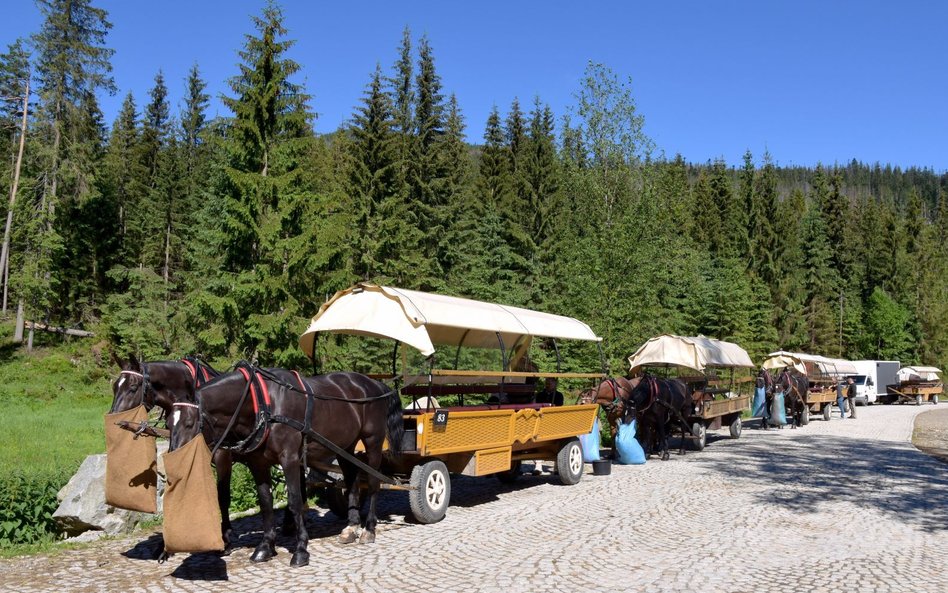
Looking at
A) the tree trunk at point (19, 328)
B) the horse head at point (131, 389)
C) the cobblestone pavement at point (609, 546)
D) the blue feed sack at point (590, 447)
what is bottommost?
the cobblestone pavement at point (609, 546)

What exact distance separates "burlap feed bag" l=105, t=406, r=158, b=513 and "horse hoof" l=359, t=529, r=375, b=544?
7.78 feet

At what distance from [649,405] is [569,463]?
3706 millimetres

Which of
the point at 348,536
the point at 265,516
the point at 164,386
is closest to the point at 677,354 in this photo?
the point at 348,536

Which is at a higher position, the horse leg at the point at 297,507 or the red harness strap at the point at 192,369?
the red harness strap at the point at 192,369

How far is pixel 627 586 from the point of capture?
257 inches

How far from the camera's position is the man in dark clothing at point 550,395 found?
1352 centimetres

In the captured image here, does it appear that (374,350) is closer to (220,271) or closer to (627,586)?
(220,271)

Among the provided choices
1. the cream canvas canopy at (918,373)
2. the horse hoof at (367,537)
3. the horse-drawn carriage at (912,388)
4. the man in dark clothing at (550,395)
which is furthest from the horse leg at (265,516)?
the cream canvas canopy at (918,373)

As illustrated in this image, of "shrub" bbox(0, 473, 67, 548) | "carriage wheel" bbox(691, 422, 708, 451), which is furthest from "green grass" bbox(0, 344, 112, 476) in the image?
"carriage wheel" bbox(691, 422, 708, 451)

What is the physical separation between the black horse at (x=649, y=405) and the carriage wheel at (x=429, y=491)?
6.24 metres

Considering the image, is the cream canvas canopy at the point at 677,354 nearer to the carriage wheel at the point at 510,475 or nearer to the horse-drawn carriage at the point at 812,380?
the carriage wheel at the point at 510,475

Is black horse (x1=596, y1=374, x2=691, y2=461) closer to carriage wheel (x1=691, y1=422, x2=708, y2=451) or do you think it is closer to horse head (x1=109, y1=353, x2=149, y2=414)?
carriage wheel (x1=691, y1=422, x2=708, y2=451)

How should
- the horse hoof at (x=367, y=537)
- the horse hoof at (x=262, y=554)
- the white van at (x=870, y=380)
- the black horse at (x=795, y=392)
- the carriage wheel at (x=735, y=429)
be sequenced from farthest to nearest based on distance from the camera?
the white van at (x=870, y=380) → the black horse at (x=795, y=392) → the carriage wheel at (x=735, y=429) → the horse hoof at (x=367, y=537) → the horse hoof at (x=262, y=554)

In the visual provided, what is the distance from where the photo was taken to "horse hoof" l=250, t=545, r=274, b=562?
7199 millimetres
